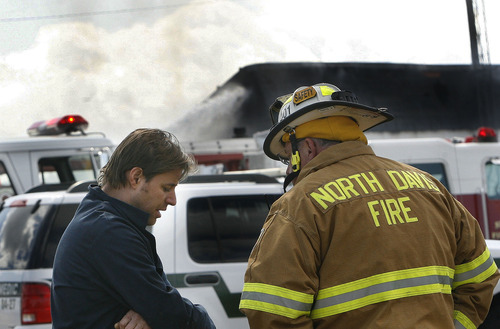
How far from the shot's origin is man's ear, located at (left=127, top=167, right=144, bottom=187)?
203 cm

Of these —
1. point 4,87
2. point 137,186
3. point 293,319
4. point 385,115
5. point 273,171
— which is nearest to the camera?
point 293,319

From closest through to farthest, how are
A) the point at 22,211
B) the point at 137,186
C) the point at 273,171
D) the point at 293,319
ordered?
the point at 293,319 < the point at 137,186 < the point at 22,211 < the point at 273,171

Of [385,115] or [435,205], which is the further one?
[385,115]

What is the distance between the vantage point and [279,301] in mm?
1847

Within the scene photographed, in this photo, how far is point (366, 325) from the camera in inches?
74.9

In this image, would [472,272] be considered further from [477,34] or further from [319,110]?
[477,34]

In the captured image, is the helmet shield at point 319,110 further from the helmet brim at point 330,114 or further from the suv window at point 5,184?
the suv window at point 5,184

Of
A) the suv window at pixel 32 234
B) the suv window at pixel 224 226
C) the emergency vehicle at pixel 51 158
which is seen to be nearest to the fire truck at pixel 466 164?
the emergency vehicle at pixel 51 158

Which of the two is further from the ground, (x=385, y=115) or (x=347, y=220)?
(x=385, y=115)

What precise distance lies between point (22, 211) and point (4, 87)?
762cm

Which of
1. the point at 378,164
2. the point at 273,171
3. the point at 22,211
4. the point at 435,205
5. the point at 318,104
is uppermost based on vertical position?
the point at 318,104

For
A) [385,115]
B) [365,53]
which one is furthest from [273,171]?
[385,115]

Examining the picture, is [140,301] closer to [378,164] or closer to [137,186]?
[137,186]

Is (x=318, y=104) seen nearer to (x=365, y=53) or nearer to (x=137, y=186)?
A: (x=137, y=186)
